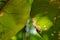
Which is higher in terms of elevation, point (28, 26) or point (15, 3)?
point (15, 3)

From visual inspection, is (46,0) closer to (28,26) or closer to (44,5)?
(44,5)

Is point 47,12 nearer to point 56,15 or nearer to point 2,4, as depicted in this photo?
point 56,15

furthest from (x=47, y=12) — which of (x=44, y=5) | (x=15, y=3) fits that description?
(x=15, y=3)

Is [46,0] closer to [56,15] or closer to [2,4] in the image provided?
[56,15]

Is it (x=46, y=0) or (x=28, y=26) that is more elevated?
(x=46, y=0)

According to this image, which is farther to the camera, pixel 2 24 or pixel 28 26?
pixel 28 26
